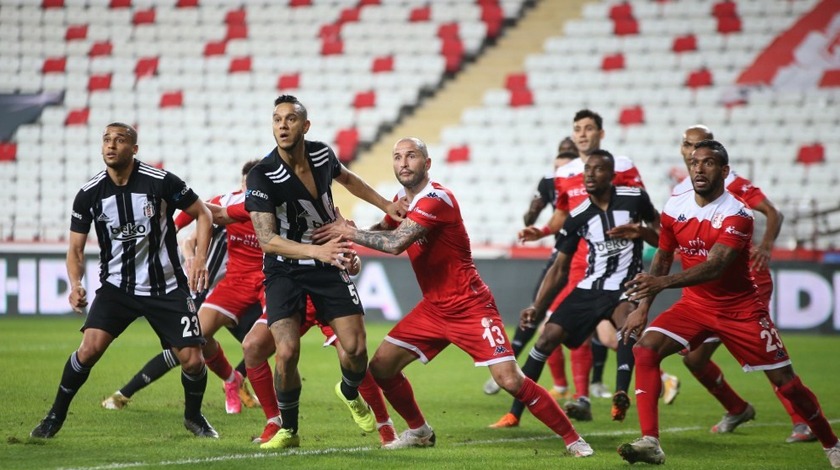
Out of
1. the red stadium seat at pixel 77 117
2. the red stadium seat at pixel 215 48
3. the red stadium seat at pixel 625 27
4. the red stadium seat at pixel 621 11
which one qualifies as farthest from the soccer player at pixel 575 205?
the red stadium seat at pixel 77 117

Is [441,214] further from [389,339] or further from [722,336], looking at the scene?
[722,336]

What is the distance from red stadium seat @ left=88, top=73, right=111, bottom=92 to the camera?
24625mm

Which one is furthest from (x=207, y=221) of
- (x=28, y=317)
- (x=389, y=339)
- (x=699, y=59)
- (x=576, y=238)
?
(x=699, y=59)

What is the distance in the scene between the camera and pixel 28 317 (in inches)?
699

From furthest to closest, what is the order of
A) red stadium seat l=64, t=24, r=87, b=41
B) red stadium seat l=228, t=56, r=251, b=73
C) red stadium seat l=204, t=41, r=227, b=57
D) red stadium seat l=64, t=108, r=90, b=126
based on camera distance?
red stadium seat l=64, t=24, r=87, b=41, red stadium seat l=204, t=41, r=227, b=57, red stadium seat l=228, t=56, r=251, b=73, red stadium seat l=64, t=108, r=90, b=126

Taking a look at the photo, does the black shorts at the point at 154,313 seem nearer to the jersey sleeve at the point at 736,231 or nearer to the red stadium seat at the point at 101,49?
the jersey sleeve at the point at 736,231

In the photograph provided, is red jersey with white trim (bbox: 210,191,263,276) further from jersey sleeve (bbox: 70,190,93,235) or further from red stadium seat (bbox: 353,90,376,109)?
red stadium seat (bbox: 353,90,376,109)

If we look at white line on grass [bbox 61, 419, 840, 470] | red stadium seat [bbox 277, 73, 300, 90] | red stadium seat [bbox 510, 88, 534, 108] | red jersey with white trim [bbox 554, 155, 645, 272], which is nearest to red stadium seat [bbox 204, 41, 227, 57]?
red stadium seat [bbox 277, 73, 300, 90]

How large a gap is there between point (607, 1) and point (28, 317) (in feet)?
43.2

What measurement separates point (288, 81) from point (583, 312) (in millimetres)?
16492

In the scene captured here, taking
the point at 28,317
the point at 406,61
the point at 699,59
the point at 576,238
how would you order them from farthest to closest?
the point at 406,61 < the point at 699,59 < the point at 28,317 < the point at 576,238

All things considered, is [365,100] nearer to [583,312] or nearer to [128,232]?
[583,312]

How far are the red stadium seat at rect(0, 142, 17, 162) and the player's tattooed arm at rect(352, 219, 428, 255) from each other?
60.3ft

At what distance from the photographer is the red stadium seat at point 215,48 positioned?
24906mm
